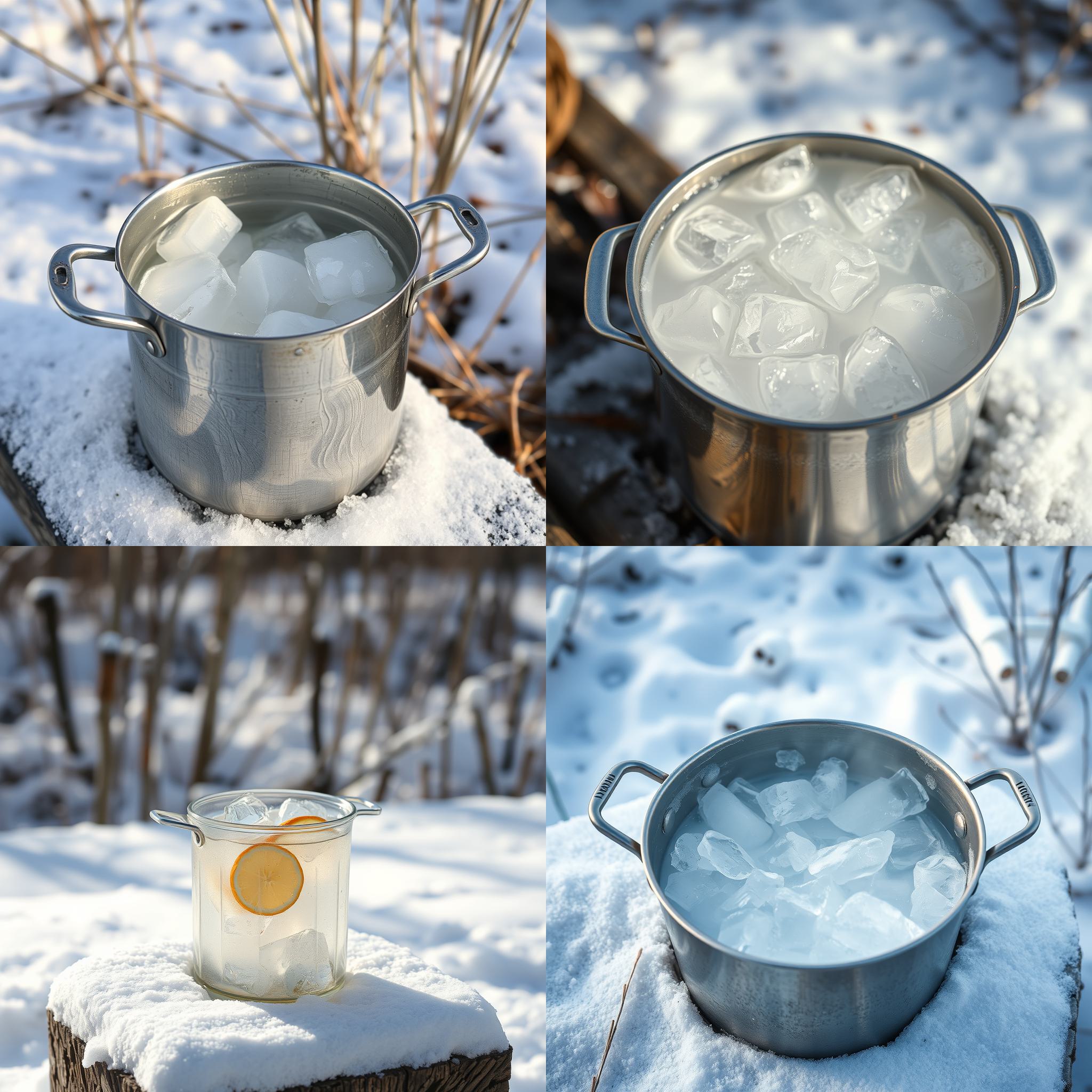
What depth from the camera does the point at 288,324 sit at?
1.36 meters

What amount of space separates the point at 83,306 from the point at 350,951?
88 centimetres

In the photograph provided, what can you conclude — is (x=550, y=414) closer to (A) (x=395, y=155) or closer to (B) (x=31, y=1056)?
(A) (x=395, y=155)

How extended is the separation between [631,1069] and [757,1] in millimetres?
2698

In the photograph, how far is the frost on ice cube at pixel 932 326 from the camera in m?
1.50

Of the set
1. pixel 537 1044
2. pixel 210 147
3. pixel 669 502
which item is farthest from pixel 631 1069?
pixel 210 147

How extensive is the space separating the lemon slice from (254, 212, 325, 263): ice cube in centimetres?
90

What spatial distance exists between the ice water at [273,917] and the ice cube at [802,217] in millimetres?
1151

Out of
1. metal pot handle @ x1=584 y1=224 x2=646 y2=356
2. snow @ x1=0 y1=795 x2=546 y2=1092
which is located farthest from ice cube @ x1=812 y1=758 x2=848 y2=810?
metal pot handle @ x1=584 y1=224 x2=646 y2=356

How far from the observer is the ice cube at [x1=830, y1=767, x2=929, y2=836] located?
1.31 m

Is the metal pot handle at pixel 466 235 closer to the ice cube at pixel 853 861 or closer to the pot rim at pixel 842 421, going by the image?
the pot rim at pixel 842 421

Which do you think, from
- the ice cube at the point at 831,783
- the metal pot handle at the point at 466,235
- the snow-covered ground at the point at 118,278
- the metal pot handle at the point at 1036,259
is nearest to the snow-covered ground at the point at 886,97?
the snow-covered ground at the point at 118,278

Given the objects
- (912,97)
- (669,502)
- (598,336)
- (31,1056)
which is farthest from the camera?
(912,97)

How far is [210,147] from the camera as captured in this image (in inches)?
88.2

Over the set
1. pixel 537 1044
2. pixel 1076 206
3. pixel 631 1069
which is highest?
pixel 1076 206
